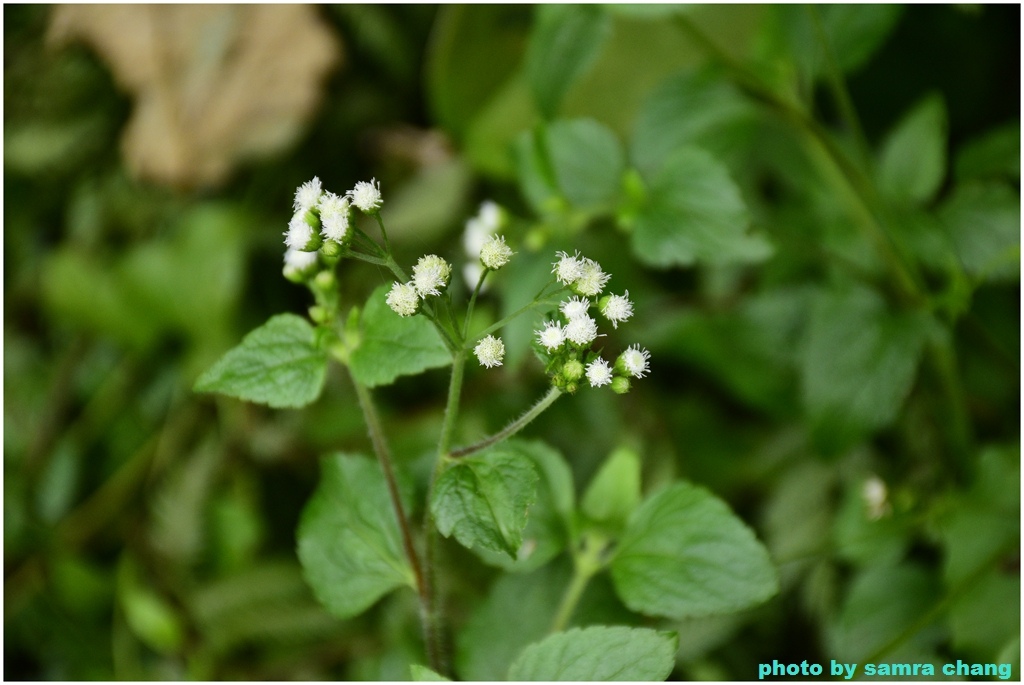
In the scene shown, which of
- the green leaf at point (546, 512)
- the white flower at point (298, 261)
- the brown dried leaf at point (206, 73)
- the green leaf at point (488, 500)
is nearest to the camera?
the green leaf at point (488, 500)

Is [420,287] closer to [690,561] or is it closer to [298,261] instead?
[298,261]

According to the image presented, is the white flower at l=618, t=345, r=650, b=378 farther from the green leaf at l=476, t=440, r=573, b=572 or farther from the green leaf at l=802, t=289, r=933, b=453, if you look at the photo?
the green leaf at l=802, t=289, r=933, b=453

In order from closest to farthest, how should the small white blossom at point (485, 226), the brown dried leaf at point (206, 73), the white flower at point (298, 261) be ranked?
the white flower at point (298, 261), the small white blossom at point (485, 226), the brown dried leaf at point (206, 73)

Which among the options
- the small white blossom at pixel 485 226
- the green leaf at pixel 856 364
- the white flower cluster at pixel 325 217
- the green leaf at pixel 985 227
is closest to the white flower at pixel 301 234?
the white flower cluster at pixel 325 217

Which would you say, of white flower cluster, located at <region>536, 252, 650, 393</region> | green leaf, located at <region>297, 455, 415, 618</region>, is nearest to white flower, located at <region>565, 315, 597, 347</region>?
white flower cluster, located at <region>536, 252, 650, 393</region>

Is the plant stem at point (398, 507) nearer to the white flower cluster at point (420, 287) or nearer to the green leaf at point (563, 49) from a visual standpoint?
the white flower cluster at point (420, 287)

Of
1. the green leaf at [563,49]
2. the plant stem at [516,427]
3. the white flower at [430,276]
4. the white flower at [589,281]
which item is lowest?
the plant stem at [516,427]

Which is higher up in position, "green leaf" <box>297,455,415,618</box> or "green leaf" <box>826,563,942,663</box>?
"green leaf" <box>297,455,415,618</box>

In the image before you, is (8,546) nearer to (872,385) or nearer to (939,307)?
(872,385)
